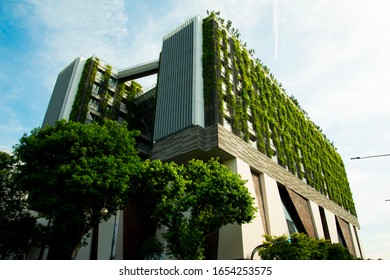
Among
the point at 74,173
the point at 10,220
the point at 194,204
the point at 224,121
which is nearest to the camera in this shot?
the point at 74,173

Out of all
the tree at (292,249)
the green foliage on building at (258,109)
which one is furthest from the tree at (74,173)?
the green foliage on building at (258,109)

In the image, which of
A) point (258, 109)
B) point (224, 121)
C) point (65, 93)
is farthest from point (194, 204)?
point (65, 93)

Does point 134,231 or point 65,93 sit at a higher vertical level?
point 65,93

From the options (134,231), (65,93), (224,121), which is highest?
(65,93)

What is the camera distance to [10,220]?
29156 millimetres

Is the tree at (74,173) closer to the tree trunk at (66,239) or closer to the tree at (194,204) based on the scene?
the tree trunk at (66,239)

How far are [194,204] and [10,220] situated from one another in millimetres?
19408

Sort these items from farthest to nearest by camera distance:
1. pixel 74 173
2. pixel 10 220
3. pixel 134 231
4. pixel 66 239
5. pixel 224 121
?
pixel 224 121, pixel 134 231, pixel 10 220, pixel 66 239, pixel 74 173

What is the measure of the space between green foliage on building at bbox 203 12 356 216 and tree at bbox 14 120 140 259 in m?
13.1

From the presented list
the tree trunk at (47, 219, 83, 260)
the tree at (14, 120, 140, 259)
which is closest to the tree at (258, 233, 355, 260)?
the tree at (14, 120, 140, 259)

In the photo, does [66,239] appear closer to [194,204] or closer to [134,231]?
[134,231]

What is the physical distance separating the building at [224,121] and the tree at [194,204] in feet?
13.9
